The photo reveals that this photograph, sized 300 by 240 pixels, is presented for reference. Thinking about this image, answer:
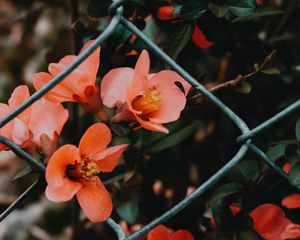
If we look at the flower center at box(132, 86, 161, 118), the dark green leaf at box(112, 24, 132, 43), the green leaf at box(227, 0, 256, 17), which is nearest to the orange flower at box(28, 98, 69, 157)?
the flower center at box(132, 86, 161, 118)

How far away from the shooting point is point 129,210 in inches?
46.5

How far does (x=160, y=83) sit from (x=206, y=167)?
2.12ft

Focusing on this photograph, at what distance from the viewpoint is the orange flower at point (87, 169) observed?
0.76 m

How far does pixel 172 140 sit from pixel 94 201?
431 millimetres

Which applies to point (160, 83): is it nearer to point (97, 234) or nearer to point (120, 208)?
point (120, 208)

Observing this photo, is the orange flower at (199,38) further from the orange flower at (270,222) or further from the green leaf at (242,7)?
the orange flower at (270,222)

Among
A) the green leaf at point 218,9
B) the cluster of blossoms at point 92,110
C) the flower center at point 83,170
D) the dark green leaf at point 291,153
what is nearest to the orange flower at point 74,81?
the cluster of blossoms at point 92,110

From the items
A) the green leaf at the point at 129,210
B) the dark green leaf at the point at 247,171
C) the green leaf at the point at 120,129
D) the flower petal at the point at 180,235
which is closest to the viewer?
the green leaf at the point at 120,129

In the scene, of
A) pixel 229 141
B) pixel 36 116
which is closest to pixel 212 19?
pixel 36 116

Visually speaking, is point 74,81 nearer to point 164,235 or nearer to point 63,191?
point 63,191

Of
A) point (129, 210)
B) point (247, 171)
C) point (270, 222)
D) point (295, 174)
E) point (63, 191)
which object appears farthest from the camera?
point (129, 210)

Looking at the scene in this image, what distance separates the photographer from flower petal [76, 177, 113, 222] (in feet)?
2.56

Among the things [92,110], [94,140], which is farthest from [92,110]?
[94,140]

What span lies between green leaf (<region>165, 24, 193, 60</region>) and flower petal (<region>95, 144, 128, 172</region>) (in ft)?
0.85
